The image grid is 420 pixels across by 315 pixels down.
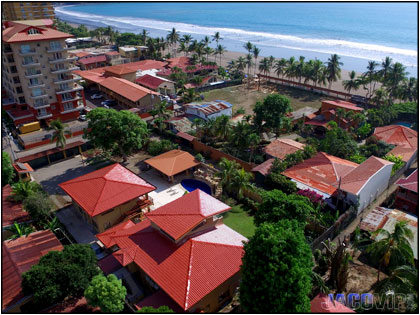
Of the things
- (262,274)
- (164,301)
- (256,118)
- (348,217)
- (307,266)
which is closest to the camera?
(262,274)

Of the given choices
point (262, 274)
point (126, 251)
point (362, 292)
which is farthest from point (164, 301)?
point (362, 292)

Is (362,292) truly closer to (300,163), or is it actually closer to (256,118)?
(300,163)

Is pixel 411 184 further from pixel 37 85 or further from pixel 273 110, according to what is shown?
pixel 37 85

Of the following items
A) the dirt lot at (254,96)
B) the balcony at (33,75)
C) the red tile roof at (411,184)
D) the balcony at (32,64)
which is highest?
the balcony at (32,64)

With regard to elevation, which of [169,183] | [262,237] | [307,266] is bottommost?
[169,183]

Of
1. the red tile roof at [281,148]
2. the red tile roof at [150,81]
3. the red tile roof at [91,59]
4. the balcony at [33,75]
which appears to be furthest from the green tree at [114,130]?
the red tile roof at [91,59]

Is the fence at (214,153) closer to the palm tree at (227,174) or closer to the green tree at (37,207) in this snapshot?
the palm tree at (227,174)

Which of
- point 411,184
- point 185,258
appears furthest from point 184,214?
point 411,184
